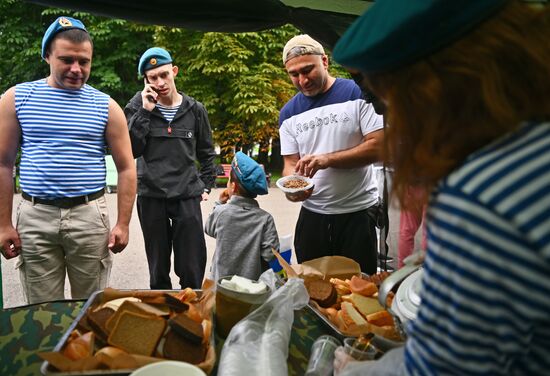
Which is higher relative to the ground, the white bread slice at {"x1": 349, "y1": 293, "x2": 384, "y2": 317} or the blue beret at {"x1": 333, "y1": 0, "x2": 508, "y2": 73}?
the blue beret at {"x1": 333, "y1": 0, "x2": 508, "y2": 73}

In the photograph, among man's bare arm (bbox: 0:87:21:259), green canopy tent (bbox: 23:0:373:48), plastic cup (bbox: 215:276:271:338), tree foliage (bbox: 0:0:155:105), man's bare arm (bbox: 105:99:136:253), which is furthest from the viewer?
tree foliage (bbox: 0:0:155:105)

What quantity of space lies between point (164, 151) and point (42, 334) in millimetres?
1829

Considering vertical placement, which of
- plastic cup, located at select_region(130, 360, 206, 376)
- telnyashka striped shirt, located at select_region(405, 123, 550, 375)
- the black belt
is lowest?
the black belt

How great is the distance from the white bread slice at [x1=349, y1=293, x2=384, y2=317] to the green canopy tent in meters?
1.22

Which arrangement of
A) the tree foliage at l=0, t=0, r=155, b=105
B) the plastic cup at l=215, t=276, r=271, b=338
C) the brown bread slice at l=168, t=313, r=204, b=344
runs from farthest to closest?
1. the tree foliage at l=0, t=0, r=155, b=105
2. the plastic cup at l=215, t=276, r=271, b=338
3. the brown bread slice at l=168, t=313, r=204, b=344

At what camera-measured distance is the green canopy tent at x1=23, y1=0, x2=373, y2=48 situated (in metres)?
1.60

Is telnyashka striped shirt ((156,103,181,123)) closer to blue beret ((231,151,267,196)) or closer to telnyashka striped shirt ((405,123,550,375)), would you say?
blue beret ((231,151,267,196))

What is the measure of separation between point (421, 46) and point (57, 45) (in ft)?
6.97

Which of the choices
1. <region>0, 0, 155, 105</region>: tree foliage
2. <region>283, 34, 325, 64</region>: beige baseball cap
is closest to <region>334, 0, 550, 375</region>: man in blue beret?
<region>283, 34, 325, 64</region>: beige baseball cap

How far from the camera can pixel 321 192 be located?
2383 mm

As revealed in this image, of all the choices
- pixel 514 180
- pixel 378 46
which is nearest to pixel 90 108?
pixel 378 46

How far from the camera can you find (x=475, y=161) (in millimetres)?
501

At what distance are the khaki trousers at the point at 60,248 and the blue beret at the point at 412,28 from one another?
2.00m

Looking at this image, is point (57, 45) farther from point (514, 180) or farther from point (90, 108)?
point (514, 180)
